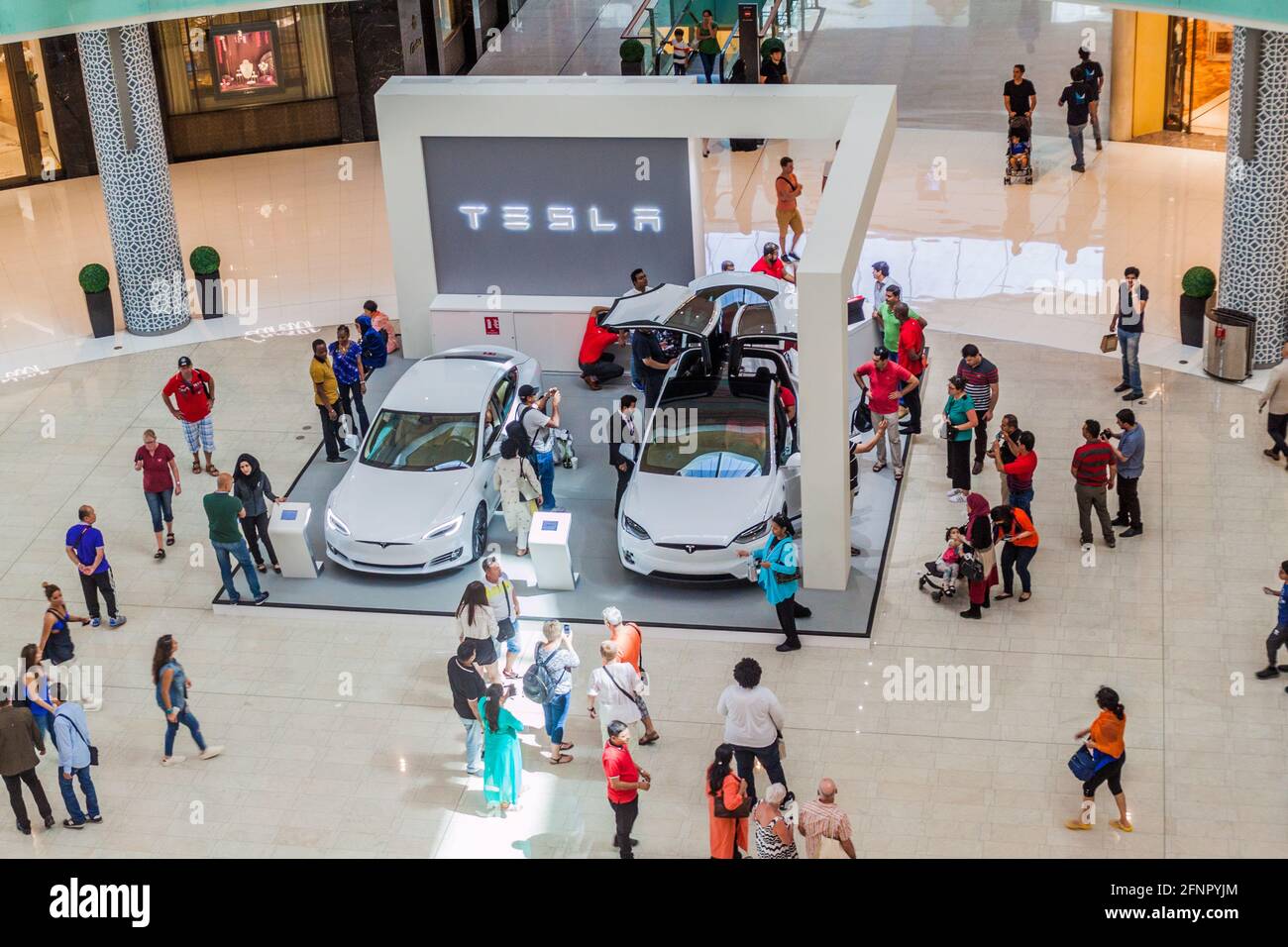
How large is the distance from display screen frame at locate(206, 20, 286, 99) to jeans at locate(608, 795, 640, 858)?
65.1ft

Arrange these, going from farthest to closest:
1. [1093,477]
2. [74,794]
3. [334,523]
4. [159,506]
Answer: [159,506]
[334,523]
[1093,477]
[74,794]

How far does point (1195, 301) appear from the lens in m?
20.5

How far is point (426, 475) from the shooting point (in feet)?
56.4

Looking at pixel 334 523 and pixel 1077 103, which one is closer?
pixel 334 523

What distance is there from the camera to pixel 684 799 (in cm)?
1375

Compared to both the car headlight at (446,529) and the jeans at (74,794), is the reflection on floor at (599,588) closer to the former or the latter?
the car headlight at (446,529)

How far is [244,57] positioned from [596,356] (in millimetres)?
12243

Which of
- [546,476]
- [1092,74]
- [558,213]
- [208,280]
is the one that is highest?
[1092,74]

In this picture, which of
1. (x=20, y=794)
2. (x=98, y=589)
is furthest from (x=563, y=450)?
(x=20, y=794)

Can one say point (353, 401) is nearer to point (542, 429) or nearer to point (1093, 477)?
point (542, 429)

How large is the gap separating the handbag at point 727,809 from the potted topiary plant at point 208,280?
13583 millimetres

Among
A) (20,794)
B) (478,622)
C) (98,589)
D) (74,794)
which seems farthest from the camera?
(98,589)

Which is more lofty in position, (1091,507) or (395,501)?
(395,501)

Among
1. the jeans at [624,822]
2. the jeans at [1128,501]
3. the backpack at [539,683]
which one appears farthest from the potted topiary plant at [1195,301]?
the jeans at [624,822]
